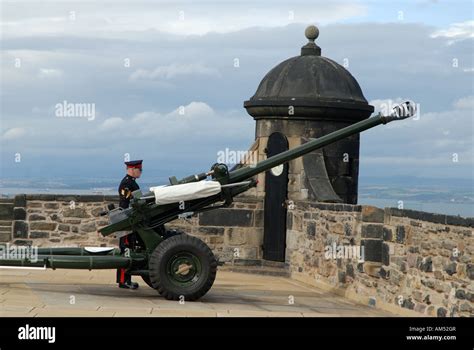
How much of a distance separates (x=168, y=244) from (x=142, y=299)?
73cm

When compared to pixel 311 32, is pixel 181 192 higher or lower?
lower

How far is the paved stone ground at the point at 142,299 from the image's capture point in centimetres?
1187

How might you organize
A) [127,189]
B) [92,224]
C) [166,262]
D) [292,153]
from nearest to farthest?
[166,262], [127,189], [292,153], [92,224]

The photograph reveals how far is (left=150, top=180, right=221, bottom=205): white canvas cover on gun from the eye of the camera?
12.8 meters

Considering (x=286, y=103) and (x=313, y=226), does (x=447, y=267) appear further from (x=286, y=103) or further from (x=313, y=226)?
(x=286, y=103)

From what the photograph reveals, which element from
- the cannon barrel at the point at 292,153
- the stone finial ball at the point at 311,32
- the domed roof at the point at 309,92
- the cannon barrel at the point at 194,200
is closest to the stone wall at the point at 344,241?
the cannon barrel at the point at 292,153

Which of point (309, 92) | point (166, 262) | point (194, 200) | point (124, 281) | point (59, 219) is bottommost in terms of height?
point (124, 281)

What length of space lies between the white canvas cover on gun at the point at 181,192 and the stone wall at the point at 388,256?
2.32 meters

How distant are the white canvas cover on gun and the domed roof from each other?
545cm

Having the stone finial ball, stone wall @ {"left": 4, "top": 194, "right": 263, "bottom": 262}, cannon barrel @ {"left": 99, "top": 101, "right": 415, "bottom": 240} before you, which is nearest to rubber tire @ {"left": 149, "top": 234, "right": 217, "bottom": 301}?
cannon barrel @ {"left": 99, "top": 101, "right": 415, "bottom": 240}

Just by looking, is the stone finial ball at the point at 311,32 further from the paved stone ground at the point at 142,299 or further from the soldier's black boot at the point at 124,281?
the soldier's black boot at the point at 124,281

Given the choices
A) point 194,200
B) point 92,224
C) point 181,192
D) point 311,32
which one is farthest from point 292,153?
point 311,32

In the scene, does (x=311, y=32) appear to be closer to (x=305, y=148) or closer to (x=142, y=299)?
(x=305, y=148)

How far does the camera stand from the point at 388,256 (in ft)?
45.5
